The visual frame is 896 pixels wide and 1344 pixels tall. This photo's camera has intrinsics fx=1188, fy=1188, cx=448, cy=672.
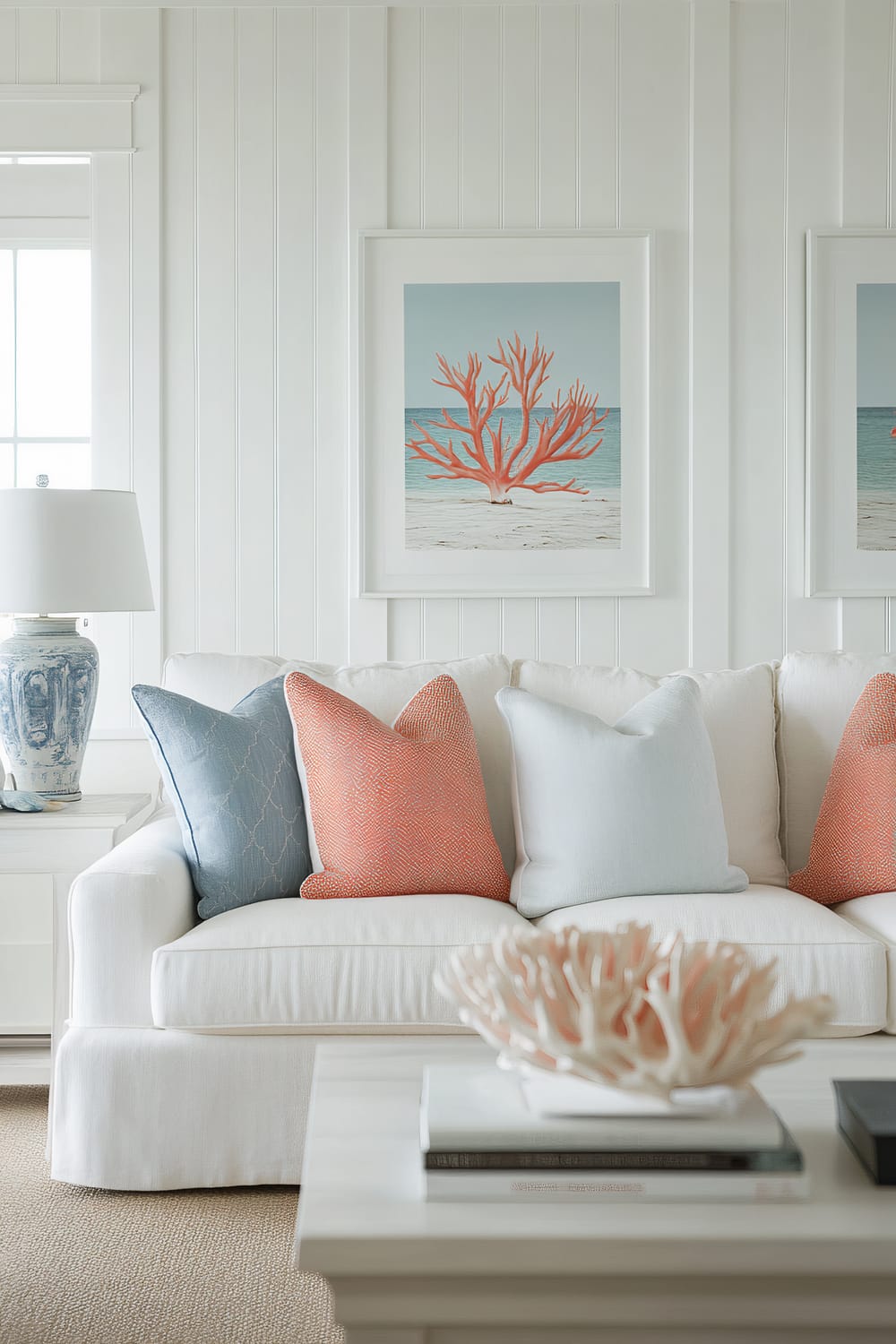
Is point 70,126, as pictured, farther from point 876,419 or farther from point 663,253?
point 876,419

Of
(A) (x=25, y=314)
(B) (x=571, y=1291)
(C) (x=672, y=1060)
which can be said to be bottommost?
(B) (x=571, y=1291)

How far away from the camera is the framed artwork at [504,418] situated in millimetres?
3418

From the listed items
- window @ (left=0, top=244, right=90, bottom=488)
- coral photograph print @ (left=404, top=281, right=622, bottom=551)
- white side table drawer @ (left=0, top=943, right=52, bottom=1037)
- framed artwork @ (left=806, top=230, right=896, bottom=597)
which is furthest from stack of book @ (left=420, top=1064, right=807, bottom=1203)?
window @ (left=0, top=244, right=90, bottom=488)

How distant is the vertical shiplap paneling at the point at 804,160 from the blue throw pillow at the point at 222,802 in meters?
1.87

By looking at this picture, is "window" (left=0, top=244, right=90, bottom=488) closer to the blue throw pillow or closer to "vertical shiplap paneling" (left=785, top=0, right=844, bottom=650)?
the blue throw pillow

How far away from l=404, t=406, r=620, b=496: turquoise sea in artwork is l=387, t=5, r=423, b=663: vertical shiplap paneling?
559 millimetres

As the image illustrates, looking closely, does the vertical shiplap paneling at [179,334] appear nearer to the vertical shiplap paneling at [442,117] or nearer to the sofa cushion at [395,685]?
the vertical shiplap paneling at [442,117]

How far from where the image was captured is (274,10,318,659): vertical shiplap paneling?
11.2ft

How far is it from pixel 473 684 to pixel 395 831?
47 centimetres

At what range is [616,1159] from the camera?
1119mm

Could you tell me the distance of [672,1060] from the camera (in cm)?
108

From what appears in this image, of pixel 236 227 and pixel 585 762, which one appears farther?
pixel 236 227

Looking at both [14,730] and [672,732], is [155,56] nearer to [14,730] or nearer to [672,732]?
[14,730]

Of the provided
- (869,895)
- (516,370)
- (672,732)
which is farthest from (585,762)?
(516,370)
